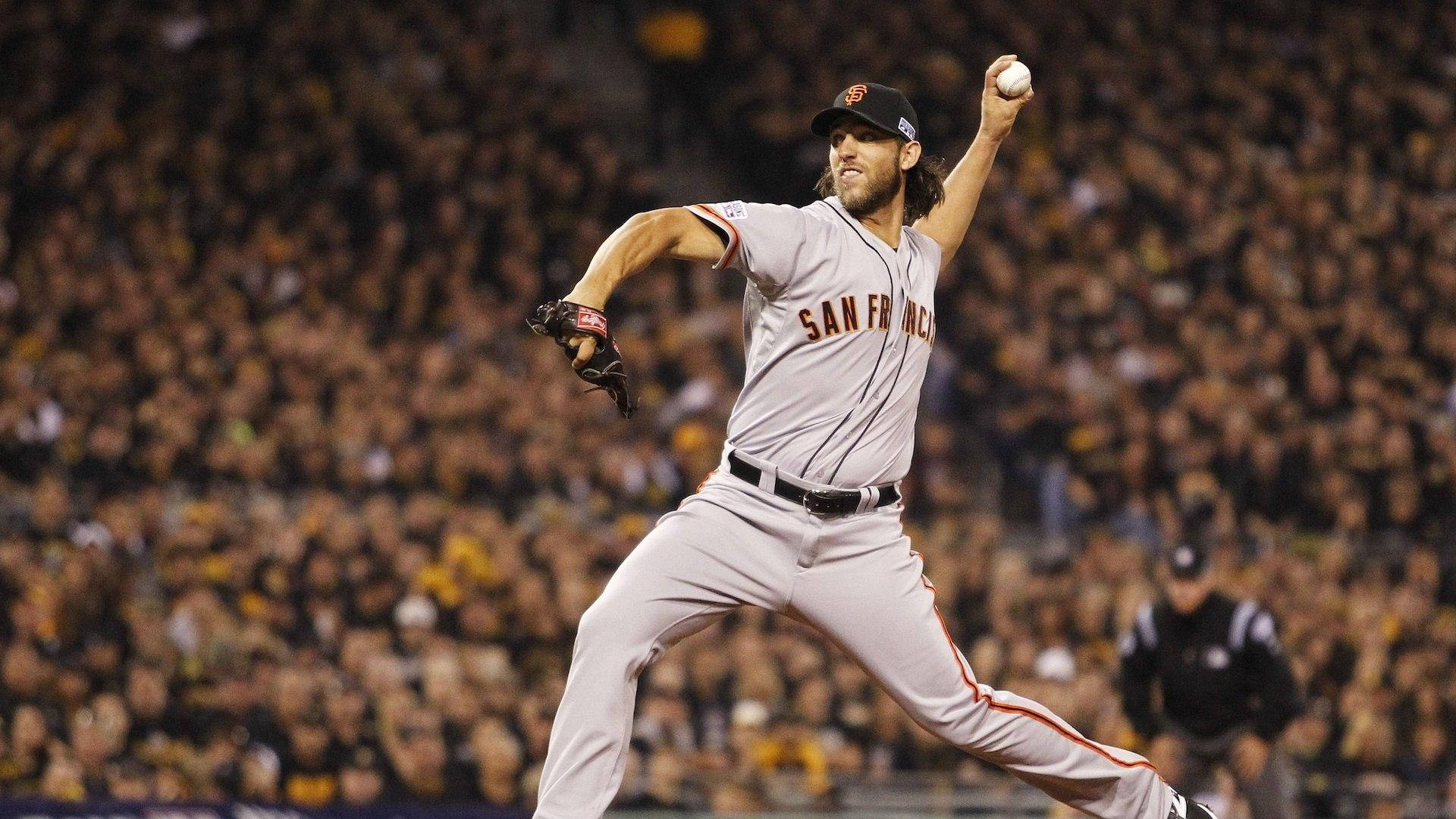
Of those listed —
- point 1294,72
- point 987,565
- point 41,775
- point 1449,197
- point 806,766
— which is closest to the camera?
point 41,775

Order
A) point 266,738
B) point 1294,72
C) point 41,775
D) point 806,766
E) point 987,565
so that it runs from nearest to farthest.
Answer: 1. point 41,775
2. point 266,738
3. point 806,766
4. point 987,565
5. point 1294,72

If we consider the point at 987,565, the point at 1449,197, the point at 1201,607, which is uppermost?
the point at 1449,197

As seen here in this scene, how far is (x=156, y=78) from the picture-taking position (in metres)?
14.6

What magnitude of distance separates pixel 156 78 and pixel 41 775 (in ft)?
23.4

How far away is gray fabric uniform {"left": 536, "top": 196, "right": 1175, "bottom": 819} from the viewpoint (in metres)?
4.85

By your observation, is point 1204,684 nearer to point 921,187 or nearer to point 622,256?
point 921,187

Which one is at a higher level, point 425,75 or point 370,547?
point 425,75

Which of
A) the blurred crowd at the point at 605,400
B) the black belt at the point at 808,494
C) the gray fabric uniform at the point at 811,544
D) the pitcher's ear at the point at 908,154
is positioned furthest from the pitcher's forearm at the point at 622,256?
the blurred crowd at the point at 605,400

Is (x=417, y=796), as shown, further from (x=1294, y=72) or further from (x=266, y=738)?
(x=1294, y=72)

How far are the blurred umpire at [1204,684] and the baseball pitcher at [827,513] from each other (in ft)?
9.90

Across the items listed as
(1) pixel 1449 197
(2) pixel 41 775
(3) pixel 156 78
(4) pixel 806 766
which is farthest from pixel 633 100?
(2) pixel 41 775

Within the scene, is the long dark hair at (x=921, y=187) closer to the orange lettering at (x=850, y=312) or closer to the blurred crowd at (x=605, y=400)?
the orange lettering at (x=850, y=312)

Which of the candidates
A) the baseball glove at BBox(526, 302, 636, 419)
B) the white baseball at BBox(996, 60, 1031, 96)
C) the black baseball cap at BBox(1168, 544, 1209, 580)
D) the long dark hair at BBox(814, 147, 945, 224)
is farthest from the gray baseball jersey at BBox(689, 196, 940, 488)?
the black baseball cap at BBox(1168, 544, 1209, 580)

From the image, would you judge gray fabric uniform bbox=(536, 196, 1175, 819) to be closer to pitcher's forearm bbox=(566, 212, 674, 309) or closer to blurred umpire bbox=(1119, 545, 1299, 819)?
pitcher's forearm bbox=(566, 212, 674, 309)
